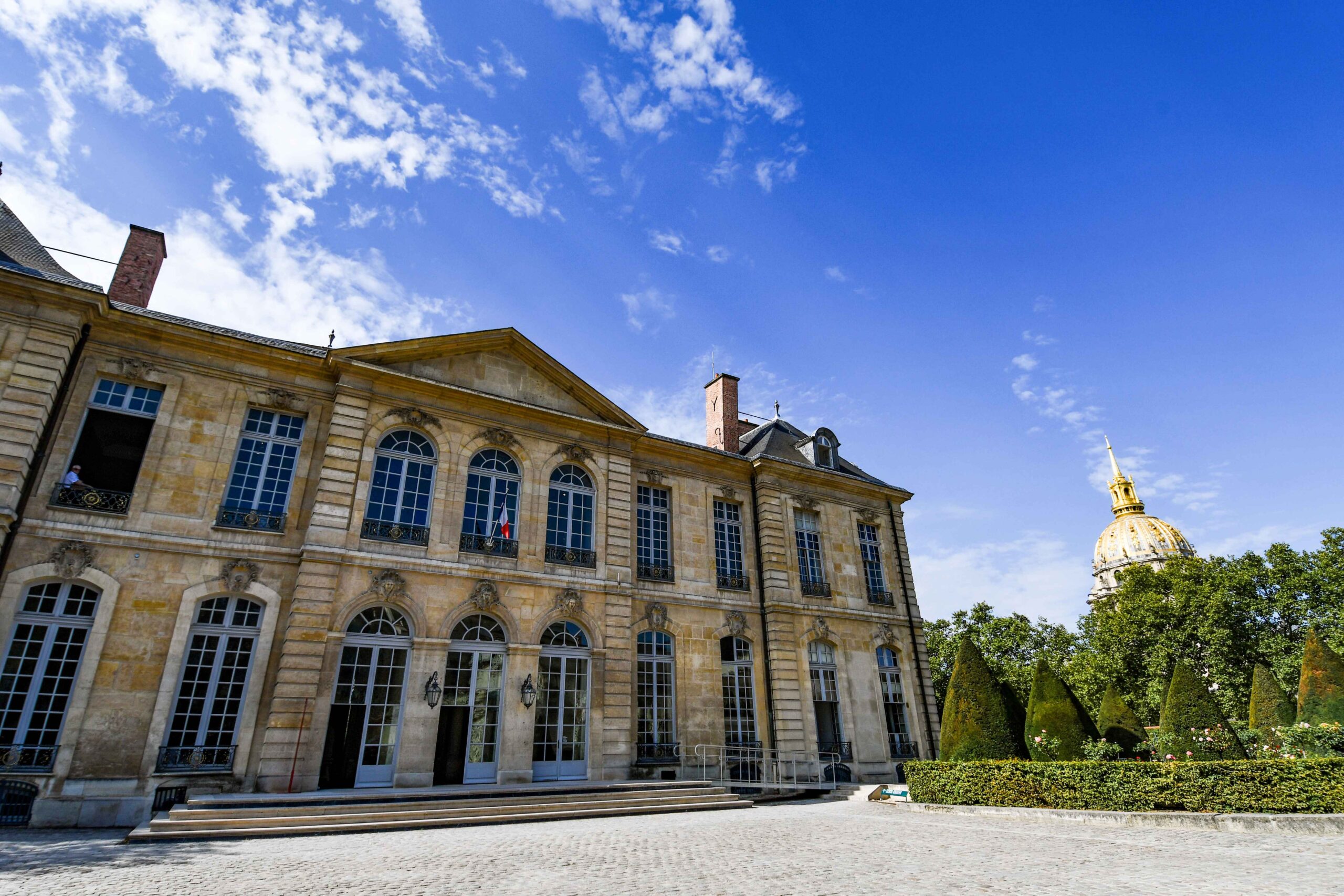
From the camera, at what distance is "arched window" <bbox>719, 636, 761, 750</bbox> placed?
17391 millimetres

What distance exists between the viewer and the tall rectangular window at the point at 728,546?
744 inches

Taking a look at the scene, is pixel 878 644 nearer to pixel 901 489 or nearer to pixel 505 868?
pixel 901 489

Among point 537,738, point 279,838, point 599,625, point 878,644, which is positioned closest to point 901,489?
point 878,644

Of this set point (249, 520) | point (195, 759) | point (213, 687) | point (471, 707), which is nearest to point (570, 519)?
point (471, 707)

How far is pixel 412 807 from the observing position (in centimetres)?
1091

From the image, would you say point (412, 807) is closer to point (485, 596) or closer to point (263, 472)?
point (485, 596)

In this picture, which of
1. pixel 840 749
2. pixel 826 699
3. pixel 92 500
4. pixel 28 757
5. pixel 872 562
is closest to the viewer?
pixel 28 757

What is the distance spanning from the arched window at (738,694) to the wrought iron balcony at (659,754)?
1517 mm

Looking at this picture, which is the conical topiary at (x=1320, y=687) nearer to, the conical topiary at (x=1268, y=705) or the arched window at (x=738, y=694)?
the conical topiary at (x=1268, y=705)

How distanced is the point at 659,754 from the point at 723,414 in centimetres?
1038

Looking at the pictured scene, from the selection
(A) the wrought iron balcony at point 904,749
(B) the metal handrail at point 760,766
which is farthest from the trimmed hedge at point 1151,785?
(A) the wrought iron balcony at point 904,749

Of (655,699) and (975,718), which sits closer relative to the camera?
(975,718)

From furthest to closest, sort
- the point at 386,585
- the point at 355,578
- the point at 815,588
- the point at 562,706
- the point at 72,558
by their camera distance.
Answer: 1. the point at 815,588
2. the point at 562,706
3. the point at 386,585
4. the point at 355,578
5. the point at 72,558

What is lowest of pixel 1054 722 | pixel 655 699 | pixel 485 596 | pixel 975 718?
pixel 1054 722
